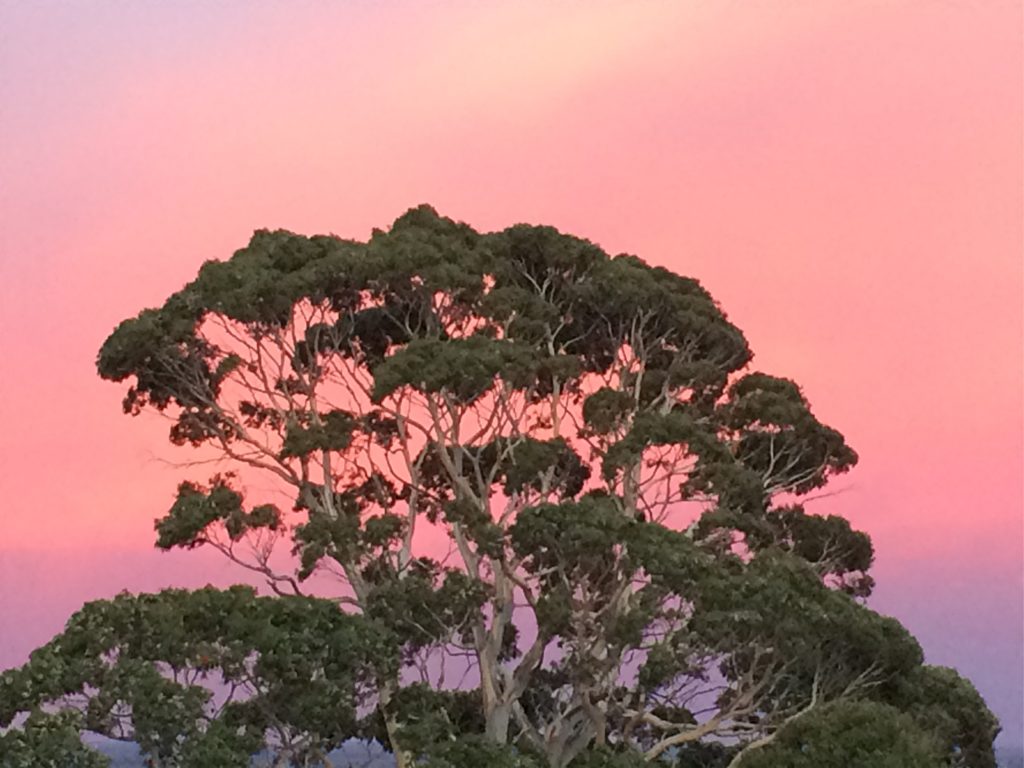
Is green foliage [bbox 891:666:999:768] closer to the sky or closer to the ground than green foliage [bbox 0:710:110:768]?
closer to the sky

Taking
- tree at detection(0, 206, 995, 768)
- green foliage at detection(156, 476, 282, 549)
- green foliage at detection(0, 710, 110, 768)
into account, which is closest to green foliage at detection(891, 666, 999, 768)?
tree at detection(0, 206, 995, 768)

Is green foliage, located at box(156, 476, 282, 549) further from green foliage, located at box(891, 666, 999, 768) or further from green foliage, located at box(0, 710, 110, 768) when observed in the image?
green foliage, located at box(891, 666, 999, 768)

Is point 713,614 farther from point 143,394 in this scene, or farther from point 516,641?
point 143,394

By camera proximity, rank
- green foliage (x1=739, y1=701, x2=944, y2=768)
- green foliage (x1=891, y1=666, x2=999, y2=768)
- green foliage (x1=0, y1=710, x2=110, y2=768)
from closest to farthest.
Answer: green foliage (x1=0, y1=710, x2=110, y2=768)
green foliage (x1=739, y1=701, x2=944, y2=768)
green foliage (x1=891, y1=666, x2=999, y2=768)

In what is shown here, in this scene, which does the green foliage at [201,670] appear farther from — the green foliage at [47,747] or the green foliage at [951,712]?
the green foliage at [951,712]

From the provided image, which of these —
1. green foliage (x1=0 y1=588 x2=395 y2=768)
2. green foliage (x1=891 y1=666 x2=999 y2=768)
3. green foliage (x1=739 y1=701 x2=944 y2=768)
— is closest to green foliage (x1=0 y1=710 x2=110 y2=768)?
green foliage (x1=0 y1=588 x2=395 y2=768)

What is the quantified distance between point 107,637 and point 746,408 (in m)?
14.5

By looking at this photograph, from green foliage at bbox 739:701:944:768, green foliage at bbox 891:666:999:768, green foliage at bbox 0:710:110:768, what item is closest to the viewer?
green foliage at bbox 0:710:110:768

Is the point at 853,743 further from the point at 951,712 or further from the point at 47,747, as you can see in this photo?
the point at 47,747

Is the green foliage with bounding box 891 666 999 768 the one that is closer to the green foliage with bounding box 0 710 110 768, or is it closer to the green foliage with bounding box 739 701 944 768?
the green foliage with bounding box 739 701 944 768

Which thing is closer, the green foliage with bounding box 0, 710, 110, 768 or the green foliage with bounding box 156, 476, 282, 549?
the green foliage with bounding box 0, 710, 110, 768

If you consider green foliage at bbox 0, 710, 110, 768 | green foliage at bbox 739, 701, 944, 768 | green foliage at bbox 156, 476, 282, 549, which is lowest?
green foliage at bbox 0, 710, 110, 768

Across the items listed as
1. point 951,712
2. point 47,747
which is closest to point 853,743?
point 951,712

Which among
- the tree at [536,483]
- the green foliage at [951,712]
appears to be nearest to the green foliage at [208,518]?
the tree at [536,483]
